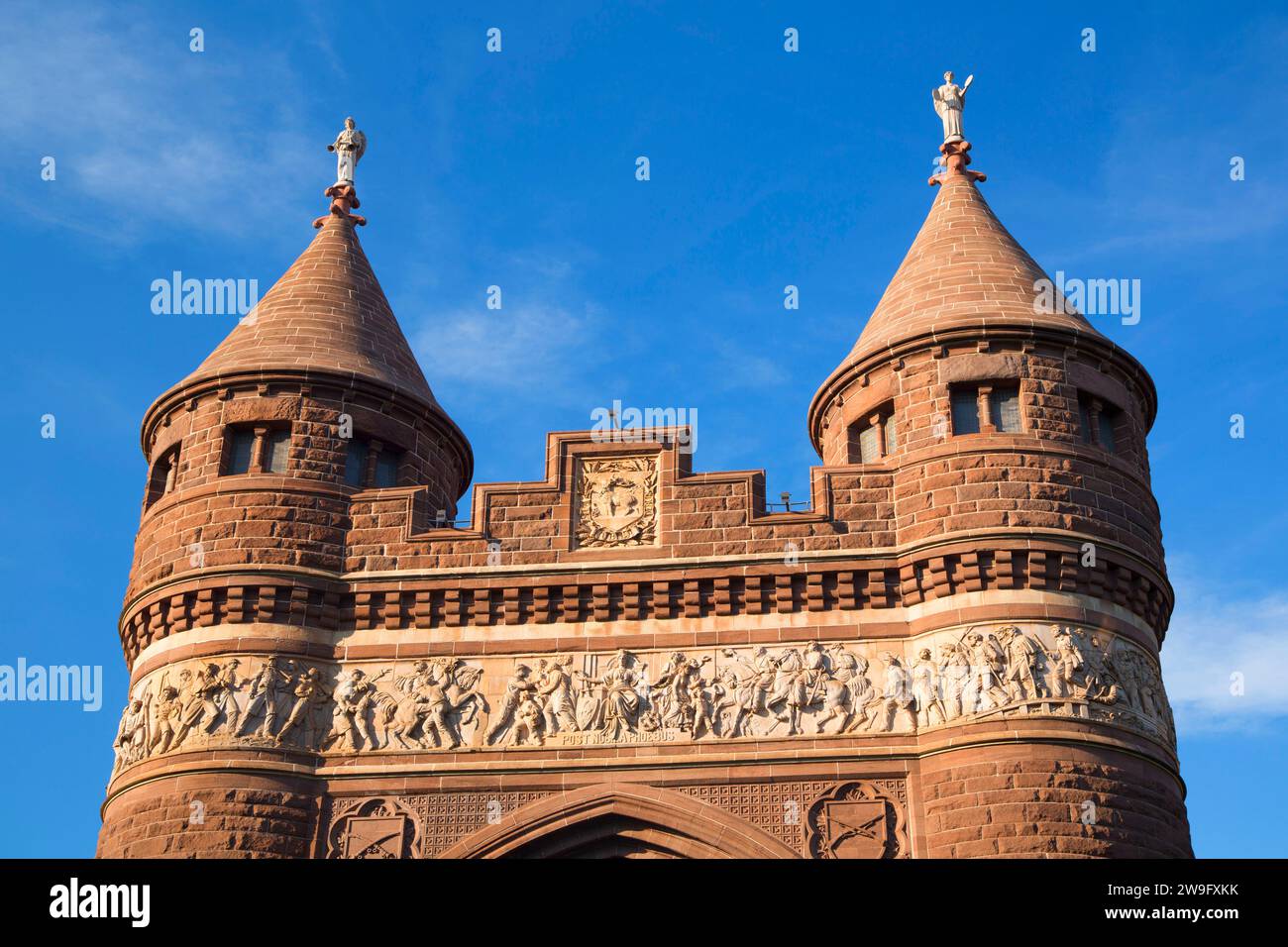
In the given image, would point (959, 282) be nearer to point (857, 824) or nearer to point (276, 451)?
point (857, 824)

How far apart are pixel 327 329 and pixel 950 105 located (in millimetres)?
10407

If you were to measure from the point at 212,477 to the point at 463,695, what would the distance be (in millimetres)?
4819

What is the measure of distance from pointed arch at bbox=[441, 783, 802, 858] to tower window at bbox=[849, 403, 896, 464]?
5.65 m

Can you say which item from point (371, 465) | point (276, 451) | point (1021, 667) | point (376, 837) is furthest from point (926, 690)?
point (276, 451)

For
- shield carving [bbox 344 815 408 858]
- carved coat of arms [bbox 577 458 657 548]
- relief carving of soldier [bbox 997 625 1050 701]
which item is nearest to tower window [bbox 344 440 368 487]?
carved coat of arms [bbox 577 458 657 548]

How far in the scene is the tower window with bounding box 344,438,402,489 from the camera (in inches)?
918

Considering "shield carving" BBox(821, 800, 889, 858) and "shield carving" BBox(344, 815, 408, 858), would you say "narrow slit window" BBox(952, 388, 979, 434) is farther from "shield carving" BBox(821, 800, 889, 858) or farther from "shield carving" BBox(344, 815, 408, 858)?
"shield carving" BBox(344, 815, 408, 858)

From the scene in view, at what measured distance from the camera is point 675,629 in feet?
70.7

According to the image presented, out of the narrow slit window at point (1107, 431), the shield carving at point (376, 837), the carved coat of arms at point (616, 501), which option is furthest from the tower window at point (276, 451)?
the narrow slit window at point (1107, 431)

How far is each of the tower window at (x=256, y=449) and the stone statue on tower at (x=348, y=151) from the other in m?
5.94

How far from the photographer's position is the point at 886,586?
21.4 metres

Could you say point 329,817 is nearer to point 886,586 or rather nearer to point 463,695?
point 463,695

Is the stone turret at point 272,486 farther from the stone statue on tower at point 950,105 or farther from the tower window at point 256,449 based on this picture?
the stone statue on tower at point 950,105
